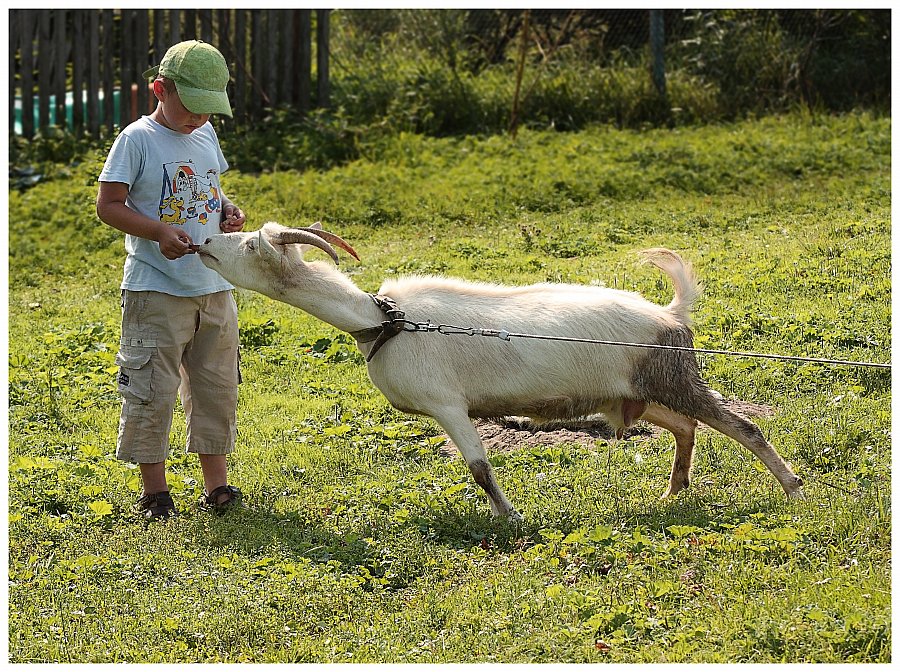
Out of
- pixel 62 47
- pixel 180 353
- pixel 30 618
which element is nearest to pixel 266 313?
pixel 180 353

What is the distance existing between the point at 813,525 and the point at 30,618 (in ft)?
9.77

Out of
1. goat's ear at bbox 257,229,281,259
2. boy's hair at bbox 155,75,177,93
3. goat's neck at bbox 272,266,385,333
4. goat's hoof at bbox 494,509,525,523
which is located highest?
boy's hair at bbox 155,75,177,93

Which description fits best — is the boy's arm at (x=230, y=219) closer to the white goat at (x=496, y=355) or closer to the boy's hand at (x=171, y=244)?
the white goat at (x=496, y=355)

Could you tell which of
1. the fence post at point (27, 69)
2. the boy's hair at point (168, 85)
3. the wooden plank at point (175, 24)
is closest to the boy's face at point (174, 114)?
the boy's hair at point (168, 85)

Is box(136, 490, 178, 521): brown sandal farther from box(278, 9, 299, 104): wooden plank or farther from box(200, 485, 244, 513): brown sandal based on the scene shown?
box(278, 9, 299, 104): wooden plank

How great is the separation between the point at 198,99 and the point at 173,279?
0.79 m

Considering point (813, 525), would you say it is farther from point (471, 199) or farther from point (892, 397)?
point (471, 199)

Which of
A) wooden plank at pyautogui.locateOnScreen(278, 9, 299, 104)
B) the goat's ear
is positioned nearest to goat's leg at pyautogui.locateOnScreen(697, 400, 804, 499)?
the goat's ear

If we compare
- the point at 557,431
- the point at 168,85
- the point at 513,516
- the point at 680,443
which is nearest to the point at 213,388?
the point at 168,85

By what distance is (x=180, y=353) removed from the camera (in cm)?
488

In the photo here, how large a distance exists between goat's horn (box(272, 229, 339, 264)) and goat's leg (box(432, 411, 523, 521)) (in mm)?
862

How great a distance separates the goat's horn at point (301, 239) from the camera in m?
4.57

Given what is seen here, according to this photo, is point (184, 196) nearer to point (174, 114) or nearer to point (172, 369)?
point (174, 114)

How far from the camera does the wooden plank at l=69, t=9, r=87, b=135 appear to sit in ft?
39.7
